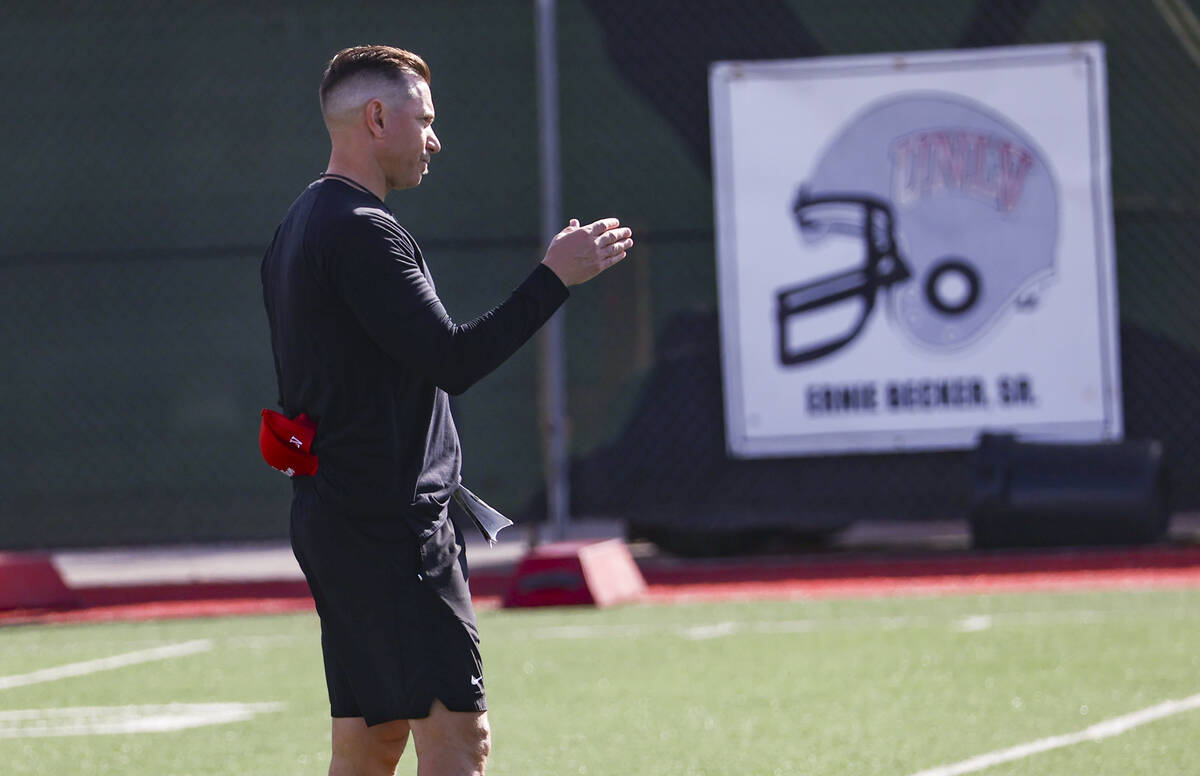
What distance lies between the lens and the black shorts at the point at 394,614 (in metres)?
4.20

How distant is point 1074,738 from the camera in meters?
6.73

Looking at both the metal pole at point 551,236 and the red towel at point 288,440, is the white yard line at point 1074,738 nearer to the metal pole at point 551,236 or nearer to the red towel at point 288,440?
the red towel at point 288,440

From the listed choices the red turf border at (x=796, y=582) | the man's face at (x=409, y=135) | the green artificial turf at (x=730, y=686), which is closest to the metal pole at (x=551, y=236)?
the red turf border at (x=796, y=582)

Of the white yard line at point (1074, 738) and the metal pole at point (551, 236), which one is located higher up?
the metal pole at point (551, 236)

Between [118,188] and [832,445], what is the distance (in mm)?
5096

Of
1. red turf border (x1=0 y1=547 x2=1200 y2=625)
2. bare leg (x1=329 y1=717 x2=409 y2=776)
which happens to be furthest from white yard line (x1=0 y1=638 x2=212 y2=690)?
bare leg (x1=329 y1=717 x2=409 y2=776)

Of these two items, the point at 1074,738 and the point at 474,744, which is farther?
the point at 1074,738

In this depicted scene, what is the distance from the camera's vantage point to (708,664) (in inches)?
348

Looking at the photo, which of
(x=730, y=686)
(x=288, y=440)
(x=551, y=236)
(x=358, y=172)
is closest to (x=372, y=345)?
(x=288, y=440)

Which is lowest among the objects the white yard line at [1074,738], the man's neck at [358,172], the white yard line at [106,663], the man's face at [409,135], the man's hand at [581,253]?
the white yard line at [1074,738]

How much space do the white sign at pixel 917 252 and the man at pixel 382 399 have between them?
8894 mm

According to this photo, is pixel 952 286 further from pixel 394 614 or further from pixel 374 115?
pixel 394 614

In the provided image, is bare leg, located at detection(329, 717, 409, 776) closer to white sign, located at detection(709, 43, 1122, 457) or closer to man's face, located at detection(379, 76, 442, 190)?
man's face, located at detection(379, 76, 442, 190)

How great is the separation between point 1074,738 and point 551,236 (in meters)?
6.36
